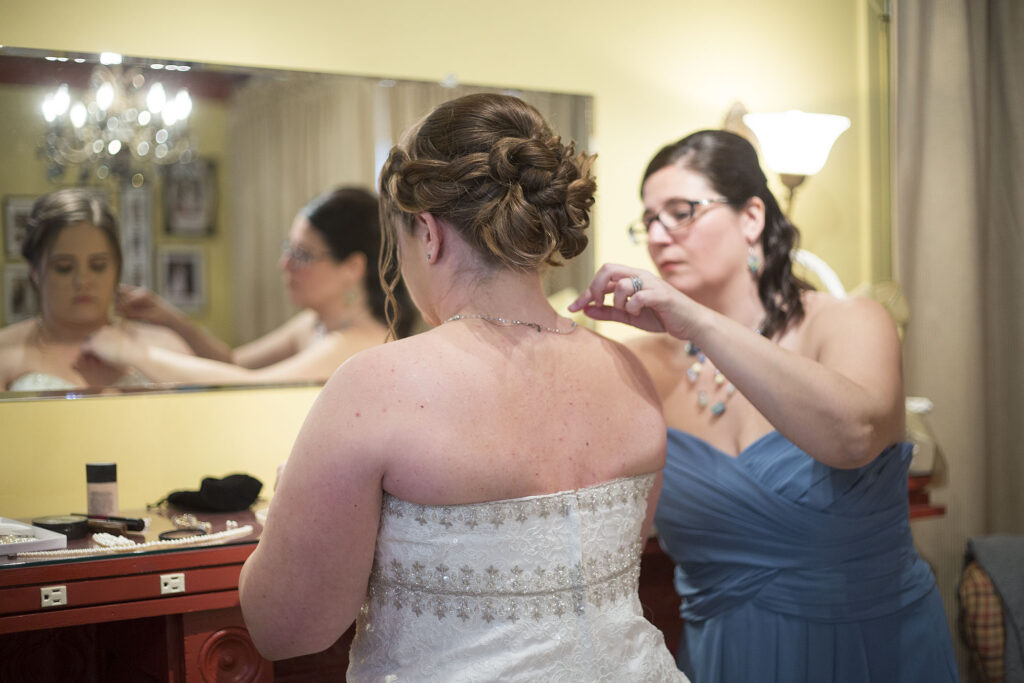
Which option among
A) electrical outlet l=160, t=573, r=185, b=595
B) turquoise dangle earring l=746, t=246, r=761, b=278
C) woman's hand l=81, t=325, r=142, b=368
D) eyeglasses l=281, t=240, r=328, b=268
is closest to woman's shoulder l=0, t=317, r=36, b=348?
woman's hand l=81, t=325, r=142, b=368

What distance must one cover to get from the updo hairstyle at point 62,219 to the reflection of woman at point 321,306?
30cm

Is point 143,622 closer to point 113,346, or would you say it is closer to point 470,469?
point 113,346

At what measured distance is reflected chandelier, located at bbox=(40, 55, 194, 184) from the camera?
6.67 feet

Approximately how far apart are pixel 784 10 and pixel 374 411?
223cm

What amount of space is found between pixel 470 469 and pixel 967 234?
4.75 ft

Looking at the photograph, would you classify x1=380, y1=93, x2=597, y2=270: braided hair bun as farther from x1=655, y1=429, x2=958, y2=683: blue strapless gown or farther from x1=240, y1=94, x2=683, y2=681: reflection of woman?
x1=655, y1=429, x2=958, y2=683: blue strapless gown

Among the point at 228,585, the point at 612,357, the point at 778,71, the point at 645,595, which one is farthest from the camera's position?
the point at 778,71

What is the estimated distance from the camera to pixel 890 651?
5.86 feet

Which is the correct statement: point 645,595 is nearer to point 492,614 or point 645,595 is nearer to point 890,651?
point 890,651

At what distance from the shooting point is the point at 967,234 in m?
2.08

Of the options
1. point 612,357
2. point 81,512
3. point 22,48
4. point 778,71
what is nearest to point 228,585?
point 81,512

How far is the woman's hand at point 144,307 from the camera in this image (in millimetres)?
2098

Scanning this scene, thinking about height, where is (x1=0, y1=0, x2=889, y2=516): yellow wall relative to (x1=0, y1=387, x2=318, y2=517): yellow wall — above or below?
above

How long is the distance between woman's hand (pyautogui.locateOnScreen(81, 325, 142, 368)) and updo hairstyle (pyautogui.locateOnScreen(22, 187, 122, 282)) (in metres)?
0.12
